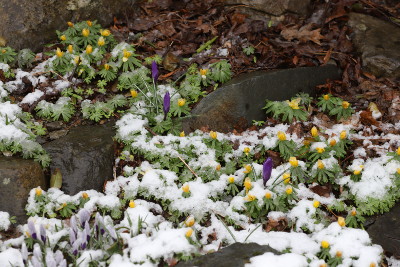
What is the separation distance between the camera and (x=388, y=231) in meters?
3.55

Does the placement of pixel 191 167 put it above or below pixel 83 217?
below

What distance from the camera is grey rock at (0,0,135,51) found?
5086mm

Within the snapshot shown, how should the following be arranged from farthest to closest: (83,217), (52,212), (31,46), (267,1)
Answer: (267,1)
(31,46)
(52,212)
(83,217)

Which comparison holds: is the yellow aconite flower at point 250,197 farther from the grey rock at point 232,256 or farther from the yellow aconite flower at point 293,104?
the yellow aconite flower at point 293,104

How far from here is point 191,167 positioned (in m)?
4.07

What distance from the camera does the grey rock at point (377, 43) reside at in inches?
203

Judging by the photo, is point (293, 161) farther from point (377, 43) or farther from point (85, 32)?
point (85, 32)

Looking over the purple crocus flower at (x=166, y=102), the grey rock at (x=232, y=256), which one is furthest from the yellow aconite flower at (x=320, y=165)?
the purple crocus flower at (x=166, y=102)

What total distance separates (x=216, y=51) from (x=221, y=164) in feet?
5.35

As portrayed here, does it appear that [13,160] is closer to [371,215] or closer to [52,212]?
[52,212]

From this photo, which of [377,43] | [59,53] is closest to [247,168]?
[59,53]

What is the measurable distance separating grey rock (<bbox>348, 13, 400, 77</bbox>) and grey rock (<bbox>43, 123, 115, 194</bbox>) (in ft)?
10.4

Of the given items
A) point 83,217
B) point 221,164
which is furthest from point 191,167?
point 83,217

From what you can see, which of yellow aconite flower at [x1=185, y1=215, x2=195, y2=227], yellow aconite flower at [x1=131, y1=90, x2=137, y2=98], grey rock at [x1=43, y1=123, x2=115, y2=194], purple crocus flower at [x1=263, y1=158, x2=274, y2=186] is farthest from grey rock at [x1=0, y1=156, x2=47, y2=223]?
purple crocus flower at [x1=263, y1=158, x2=274, y2=186]
